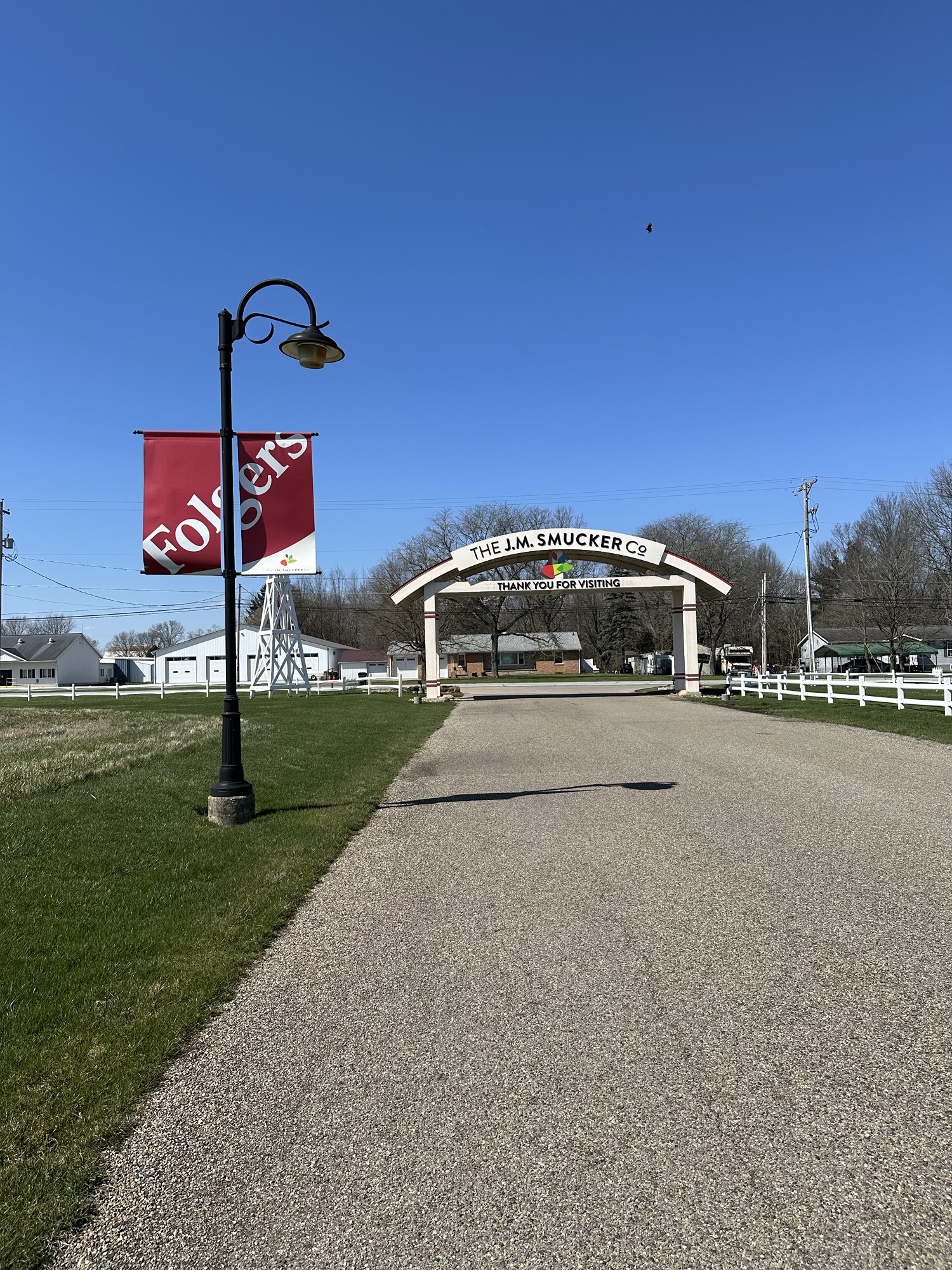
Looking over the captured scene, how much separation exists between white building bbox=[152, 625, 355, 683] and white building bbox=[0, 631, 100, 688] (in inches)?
383

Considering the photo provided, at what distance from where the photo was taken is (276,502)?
33.3ft

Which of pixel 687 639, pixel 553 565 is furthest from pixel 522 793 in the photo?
pixel 687 639

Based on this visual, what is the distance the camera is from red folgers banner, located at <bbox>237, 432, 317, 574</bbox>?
10.0 m

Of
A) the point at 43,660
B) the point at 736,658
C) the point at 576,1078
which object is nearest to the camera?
the point at 576,1078

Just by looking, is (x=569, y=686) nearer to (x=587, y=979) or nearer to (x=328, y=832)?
(x=328, y=832)

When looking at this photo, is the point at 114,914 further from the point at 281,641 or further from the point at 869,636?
the point at 869,636

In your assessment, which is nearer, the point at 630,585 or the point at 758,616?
the point at 630,585

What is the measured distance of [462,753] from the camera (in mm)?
16469

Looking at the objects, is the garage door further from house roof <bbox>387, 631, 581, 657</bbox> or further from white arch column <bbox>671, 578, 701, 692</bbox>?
white arch column <bbox>671, 578, 701, 692</bbox>

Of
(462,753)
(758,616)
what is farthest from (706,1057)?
(758,616)

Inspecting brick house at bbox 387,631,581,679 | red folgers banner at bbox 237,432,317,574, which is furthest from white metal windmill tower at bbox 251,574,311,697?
brick house at bbox 387,631,581,679

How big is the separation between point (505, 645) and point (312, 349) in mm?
76815

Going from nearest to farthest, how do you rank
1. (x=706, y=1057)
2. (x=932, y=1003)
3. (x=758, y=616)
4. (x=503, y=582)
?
(x=706, y=1057) → (x=932, y=1003) → (x=503, y=582) → (x=758, y=616)

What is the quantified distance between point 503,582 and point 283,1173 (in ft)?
108
